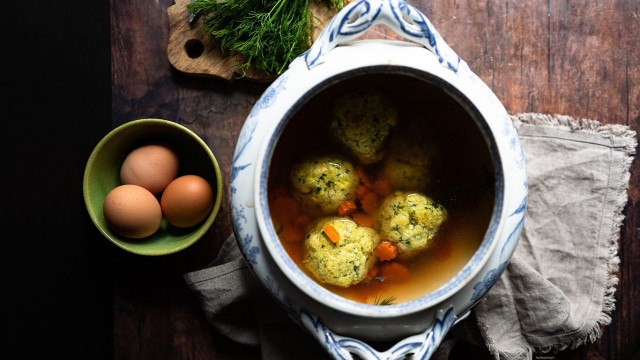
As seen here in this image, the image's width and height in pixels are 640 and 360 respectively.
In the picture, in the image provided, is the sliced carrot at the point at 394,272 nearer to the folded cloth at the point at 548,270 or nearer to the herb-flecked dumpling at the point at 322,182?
the herb-flecked dumpling at the point at 322,182

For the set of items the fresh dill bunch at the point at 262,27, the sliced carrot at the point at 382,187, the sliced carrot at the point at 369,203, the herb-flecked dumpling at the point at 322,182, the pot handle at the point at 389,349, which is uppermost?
the fresh dill bunch at the point at 262,27

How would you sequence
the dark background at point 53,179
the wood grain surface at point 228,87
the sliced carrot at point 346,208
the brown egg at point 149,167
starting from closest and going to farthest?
the dark background at point 53,179
the sliced carrot at point 346,208
the brown egg at point 149,167
the wood grain surface at point 228,87

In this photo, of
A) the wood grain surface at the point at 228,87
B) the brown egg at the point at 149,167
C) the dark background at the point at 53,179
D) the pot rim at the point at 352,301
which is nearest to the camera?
the pot rim at the point at 352,301

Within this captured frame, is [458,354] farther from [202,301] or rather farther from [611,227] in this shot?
[202,301]

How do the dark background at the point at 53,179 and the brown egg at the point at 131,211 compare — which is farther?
the brown egg at the point at 131,211

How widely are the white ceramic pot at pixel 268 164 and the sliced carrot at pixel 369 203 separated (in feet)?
0.94

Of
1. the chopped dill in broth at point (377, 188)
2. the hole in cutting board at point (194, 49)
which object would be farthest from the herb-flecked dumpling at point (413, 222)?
the hole in cutting board at point (194, 49)

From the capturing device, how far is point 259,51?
4.11 feet

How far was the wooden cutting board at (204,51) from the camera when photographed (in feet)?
4.28

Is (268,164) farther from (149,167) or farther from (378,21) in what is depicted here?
(149,167)

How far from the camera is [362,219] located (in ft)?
3.69

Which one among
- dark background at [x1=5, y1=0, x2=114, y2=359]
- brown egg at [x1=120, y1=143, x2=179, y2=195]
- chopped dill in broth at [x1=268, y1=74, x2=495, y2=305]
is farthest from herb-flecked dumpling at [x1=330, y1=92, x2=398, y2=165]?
dark background at [x1=5, y1=0, x2=114, y2=359]

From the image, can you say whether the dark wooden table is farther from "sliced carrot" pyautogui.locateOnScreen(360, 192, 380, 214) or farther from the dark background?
"sliced carrot" pyautogui.locateOnScreen(360, 192, 380, 214)

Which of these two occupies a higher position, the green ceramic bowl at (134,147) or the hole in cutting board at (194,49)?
the hole in cutting board at (194,49)
